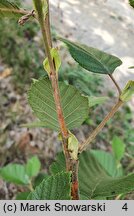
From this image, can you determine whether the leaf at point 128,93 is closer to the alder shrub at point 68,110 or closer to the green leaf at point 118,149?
the alder shrub at point 68,110

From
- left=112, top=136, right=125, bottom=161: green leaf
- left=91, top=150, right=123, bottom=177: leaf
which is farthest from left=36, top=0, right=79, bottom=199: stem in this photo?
left=112, top=136, right=125, bottom=161: green leaf

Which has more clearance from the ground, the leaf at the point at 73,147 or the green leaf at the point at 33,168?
the leaf at the point at 73,147

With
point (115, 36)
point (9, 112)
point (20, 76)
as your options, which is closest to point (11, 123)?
point (9, 112)

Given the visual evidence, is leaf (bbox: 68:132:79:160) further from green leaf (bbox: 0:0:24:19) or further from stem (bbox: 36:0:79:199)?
green leaf (bbox: 0:0:24:19)

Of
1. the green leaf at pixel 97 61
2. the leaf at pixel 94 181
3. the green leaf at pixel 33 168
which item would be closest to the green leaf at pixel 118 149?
the green leaf at pixel 33 168

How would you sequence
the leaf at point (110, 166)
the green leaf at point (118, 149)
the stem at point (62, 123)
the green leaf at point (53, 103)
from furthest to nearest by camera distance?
the green leaf at point (118, 149), the leaf at point (110, 166), the green leaf at point (53, 103), the stem at point (62, 123)

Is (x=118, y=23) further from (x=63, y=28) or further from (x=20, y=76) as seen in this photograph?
(x=20, y=76)

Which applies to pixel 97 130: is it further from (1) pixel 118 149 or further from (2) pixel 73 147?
(1) pixel 118 149
